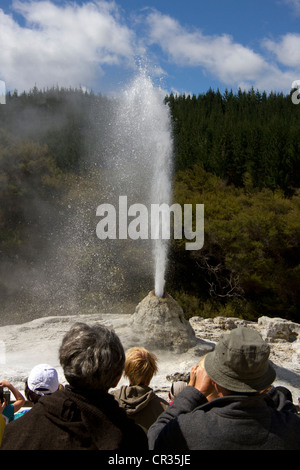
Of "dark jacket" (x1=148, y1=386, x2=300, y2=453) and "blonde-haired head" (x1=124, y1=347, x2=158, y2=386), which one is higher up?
"dark jacket" (x1=148, y1=386, x2=300, y2=453)

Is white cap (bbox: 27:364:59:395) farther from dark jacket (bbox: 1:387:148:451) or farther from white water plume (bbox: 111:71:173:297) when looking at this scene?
white water plume (bbox: 111:71:173:297)

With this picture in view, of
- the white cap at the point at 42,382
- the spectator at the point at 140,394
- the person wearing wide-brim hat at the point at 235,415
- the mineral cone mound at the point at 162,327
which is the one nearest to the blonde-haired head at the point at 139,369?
the spectator at the point at 140,394

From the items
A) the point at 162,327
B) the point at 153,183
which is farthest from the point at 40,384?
the point at 153,183

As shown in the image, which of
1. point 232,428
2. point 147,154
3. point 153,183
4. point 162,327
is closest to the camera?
point 232,428

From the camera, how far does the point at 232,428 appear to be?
1286 millimetres

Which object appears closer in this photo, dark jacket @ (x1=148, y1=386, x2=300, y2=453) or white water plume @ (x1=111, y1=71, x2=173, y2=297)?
dark jacket @ (x1=148, y1=386, x2=300, y2=453)

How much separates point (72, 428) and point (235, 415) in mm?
489

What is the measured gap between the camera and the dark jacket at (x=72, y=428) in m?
1.28

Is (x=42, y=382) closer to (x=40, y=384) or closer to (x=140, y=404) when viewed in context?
(x=40, y=384)

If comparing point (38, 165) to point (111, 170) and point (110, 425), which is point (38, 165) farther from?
point (110, 425)

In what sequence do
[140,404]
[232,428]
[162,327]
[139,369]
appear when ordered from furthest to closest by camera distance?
[162,327] < [139,369] < [140,404] < [232,428]

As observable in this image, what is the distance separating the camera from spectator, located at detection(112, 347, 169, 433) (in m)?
1.92

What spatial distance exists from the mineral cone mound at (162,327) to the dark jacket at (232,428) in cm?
398

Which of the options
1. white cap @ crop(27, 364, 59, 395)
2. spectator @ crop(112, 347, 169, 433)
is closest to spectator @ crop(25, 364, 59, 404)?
white cap @ crop(27, 364, 59, 395)
